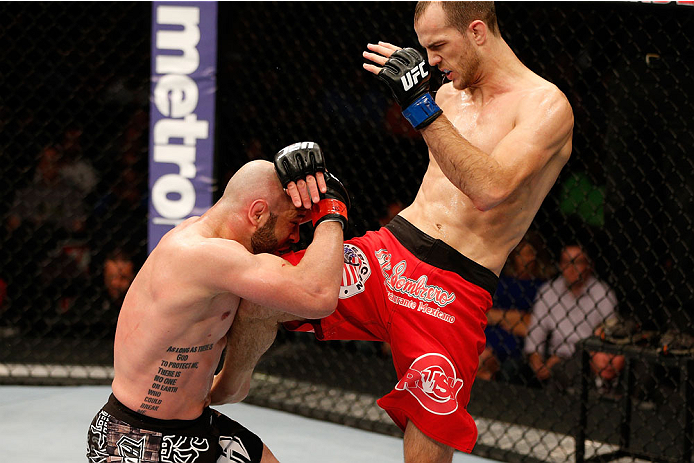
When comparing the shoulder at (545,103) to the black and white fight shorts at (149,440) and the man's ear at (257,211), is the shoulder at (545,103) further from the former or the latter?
the black and white fight shorts at (149,440)

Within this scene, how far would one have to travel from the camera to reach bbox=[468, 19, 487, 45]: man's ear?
6.47 ft

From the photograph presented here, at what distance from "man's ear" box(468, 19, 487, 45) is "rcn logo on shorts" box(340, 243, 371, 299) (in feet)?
1.99

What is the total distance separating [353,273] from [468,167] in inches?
15.8

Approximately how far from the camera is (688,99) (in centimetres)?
284

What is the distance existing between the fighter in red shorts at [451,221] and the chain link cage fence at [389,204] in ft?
3.44

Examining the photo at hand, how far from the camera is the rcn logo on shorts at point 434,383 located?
187cm

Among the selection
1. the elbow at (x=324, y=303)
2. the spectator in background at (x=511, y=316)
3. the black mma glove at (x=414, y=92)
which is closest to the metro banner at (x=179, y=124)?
the spectator in background at (x=511, y=316)

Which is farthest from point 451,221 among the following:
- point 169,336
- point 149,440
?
point 149,440

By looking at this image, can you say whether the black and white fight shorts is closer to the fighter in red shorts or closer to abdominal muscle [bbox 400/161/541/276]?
the fighter in red shorts

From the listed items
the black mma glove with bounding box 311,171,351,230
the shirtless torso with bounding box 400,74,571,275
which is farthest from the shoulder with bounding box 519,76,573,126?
the black mma glove with bounding box 311,171,351,230

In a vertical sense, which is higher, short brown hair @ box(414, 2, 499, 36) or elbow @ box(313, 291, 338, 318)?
short brown hair @ box(414, 2, 499, 36)

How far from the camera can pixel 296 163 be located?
171 cm

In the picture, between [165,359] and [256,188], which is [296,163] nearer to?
[256,188]

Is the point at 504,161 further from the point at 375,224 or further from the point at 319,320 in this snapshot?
the point at 375,224
